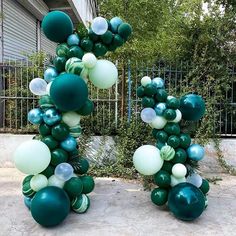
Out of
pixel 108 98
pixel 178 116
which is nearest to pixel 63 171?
pixel 178 116

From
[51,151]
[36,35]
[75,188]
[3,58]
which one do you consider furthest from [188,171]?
[36,35]

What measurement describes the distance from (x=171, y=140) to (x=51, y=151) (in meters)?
1.34

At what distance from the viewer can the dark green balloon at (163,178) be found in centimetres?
396

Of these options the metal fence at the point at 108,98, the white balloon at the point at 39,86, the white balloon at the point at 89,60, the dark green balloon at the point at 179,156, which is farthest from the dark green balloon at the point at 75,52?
the metal fence at the point at 108,98

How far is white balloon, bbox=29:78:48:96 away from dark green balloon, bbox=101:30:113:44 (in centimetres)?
79

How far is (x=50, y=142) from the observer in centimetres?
371

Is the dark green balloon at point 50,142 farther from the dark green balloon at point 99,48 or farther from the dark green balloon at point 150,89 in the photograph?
the dark green balloon at point 150,89

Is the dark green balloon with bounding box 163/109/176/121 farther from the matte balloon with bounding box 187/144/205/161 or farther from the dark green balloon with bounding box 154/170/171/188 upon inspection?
the dark green balloon with bounding box 154/170/171/188

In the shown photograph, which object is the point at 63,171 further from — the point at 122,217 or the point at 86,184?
the point at 122,217

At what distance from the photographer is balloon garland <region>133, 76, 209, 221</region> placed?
3934 millimetres

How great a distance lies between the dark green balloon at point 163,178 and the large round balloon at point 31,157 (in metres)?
1.28

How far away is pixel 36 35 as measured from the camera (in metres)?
12.2

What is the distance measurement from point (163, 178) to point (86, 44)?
1.71 metres

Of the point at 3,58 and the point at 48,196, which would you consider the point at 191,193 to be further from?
the point at 3,58
